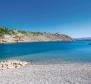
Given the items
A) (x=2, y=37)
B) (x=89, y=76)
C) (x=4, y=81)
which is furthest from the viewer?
(x=2, y=37)

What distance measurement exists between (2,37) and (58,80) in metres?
187

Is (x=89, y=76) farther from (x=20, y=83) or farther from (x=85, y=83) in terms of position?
(x=20, y=83)

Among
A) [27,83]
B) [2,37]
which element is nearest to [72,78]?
[27,83]

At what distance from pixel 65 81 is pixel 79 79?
5.03ft

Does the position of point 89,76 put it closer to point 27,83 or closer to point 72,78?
point 72,78

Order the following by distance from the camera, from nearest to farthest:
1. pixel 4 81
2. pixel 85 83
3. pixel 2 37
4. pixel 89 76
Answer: pixel 85 83 < pixel 4 81 < pixel 89 76 < pixel 2 37

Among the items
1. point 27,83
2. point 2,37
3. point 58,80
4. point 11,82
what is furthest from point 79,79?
point 2,37

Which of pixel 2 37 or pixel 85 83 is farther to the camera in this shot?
pixel 2 37

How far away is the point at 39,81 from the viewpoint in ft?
54.5

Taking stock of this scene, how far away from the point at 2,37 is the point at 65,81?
18781cm

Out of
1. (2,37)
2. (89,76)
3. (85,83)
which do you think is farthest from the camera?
(2,37)

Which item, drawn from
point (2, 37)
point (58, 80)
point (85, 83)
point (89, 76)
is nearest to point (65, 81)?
point (58, 80)

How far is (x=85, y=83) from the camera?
615 inches

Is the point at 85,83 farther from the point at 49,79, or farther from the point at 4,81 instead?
the point at 4,81
